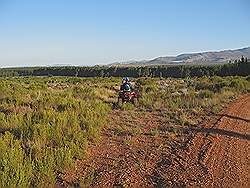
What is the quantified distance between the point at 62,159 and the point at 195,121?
301 inches

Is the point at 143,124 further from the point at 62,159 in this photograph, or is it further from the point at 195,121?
the point at 62,159

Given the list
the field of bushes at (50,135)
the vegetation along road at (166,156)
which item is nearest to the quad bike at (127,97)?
the field of bushes at (50,135)

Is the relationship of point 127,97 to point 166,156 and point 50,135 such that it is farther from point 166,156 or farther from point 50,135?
point 166,156

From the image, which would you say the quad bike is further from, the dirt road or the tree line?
the tree line

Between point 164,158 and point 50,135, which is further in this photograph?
point 50,135

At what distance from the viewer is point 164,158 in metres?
10.1

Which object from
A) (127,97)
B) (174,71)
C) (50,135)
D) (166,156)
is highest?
(50,135)

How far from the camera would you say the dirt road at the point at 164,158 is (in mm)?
8367

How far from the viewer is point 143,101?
842 inches

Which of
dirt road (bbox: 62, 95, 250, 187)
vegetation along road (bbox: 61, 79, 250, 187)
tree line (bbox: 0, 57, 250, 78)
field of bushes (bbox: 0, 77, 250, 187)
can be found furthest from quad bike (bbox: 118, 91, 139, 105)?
tree line (bbox: 0, 57, 250, 78)

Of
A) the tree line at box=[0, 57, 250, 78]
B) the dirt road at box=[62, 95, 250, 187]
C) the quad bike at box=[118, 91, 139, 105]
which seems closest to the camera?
the dirt road at box=[62, 95, 250, 187]

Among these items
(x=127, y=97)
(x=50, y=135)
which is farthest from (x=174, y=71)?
(x=50, y=135)

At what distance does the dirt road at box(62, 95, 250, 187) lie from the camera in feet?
27.5

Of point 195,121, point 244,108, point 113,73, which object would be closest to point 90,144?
point 195,121
